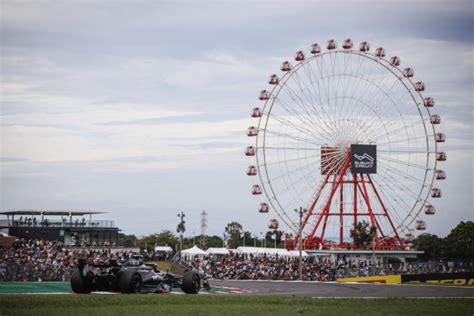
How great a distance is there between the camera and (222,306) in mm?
28828

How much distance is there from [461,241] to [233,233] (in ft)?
207

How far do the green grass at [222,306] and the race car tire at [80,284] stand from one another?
3104 millimetres

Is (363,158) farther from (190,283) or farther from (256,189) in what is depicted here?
(190,283)

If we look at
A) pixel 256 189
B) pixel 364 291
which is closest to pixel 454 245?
pixel 256 189

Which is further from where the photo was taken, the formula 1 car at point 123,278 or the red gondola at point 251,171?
the red gondola at point 251,171

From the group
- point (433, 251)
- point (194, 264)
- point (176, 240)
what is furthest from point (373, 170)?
point (176, 240)

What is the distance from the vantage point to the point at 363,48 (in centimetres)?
8138

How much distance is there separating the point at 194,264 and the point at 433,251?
69.9m

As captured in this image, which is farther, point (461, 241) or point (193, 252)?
point (461, 241)

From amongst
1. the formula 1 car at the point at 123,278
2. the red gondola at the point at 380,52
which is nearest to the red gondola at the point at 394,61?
the red gondola at the point at 380,52

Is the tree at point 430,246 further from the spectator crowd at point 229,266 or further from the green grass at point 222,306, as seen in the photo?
the green grass at point 222,306

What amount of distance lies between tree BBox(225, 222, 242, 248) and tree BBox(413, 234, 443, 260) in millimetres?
42827

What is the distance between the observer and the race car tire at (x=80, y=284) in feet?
115

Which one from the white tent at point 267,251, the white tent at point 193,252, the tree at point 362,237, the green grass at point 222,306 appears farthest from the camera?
the tree at point 362,237
